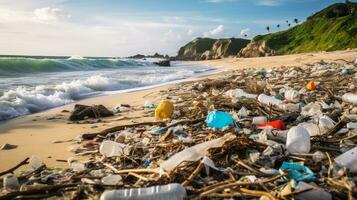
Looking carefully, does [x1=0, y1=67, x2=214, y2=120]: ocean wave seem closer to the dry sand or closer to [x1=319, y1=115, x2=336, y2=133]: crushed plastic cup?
the dry sand

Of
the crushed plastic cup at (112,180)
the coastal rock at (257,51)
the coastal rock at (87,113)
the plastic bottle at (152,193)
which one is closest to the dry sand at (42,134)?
the coastal rock at (87,113)

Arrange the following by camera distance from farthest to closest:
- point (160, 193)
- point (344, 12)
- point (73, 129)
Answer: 1. point (344, 12)
2. point (73, 129)
3. point (160, 193)

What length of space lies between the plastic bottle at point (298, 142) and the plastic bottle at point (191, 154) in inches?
17.0

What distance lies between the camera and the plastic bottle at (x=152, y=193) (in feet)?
6.32

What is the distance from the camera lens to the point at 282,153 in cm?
262

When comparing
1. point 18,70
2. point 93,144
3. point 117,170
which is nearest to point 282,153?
point 117,170

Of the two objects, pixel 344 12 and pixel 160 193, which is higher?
pixel 344 12

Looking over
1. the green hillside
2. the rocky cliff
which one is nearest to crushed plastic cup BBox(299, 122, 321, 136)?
the green hillside

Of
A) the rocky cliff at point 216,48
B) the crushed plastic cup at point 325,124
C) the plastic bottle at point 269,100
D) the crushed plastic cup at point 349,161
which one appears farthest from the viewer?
the rocky cliff at point 216,48

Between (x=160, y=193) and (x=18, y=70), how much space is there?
60.8ft

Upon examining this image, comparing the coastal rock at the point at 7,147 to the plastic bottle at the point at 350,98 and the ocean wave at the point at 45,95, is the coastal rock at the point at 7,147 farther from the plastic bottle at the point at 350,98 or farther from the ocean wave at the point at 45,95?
the plastic bottle at the point at 350,98

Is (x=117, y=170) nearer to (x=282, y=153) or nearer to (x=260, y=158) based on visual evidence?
(x=260, y=158)

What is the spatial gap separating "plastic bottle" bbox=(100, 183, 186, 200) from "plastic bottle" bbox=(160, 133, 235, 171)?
1.36 feet

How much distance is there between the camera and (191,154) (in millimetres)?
2623
